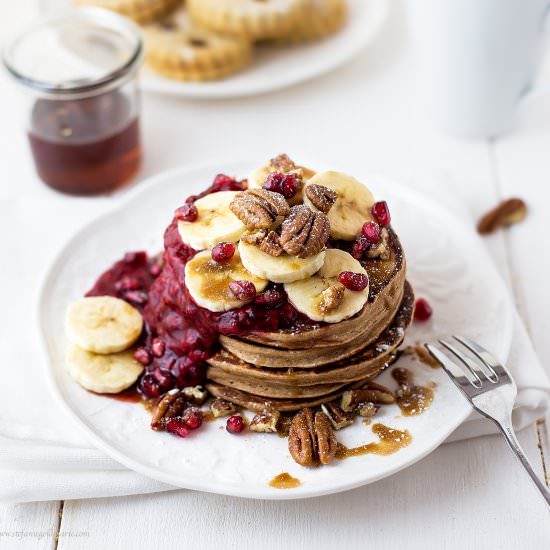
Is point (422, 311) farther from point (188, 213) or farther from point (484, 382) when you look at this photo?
point (188, 213)

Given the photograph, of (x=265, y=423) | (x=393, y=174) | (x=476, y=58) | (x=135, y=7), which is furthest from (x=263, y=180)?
(x=135, y=7)

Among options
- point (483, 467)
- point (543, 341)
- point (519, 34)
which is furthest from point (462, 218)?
point (483, 467)

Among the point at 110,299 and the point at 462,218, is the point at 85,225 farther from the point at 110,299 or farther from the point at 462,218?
the point at 462,218

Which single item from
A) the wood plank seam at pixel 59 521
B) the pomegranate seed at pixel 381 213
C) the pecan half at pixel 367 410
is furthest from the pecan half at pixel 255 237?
the wood plank seam at pixel 59 521

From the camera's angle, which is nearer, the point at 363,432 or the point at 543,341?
the point at 363,432

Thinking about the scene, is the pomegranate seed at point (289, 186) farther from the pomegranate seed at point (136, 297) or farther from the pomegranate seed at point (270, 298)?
the pomegranate seed at point (136, 297)

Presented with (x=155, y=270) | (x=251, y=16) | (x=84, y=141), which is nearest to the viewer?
(x=155, y=270)
